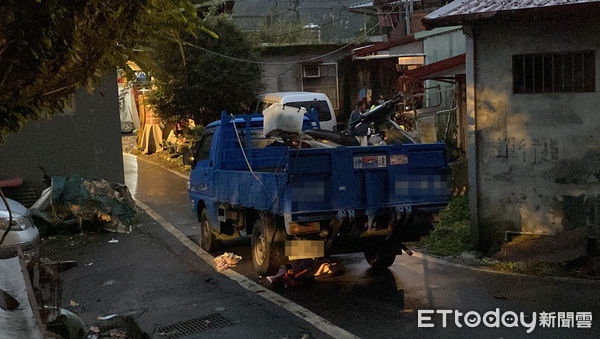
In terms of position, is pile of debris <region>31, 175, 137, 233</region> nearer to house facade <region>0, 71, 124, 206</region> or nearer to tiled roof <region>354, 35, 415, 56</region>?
house facade <region>0, 71, 124, 206</region>

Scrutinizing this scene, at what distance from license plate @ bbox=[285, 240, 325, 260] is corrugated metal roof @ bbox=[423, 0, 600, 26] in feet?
13.0

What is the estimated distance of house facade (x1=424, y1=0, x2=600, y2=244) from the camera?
9.16 m

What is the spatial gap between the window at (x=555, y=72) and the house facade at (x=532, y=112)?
0.01 metres

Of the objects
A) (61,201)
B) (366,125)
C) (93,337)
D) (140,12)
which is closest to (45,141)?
(61,201)

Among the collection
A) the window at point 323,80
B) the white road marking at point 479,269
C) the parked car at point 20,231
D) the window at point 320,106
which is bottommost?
the white road marking at point 479,269

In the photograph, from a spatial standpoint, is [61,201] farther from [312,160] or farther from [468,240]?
[468,240]

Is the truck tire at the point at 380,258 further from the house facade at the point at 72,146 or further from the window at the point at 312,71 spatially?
the window at the point at 312,71

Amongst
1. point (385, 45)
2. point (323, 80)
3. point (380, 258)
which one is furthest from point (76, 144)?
point (323, 80)

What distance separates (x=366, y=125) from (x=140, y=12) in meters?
6.60

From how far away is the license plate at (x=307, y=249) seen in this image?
809cm

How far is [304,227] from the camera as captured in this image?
7.88m

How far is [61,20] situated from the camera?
9.46 feet

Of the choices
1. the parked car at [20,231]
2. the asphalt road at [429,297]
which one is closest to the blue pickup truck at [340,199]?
the asphalt road at [429,297]

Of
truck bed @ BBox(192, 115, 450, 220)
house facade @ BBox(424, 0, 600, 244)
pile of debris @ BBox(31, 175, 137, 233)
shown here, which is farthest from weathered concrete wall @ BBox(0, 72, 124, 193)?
house facade @ BBox(424, 0, 600, 244)
